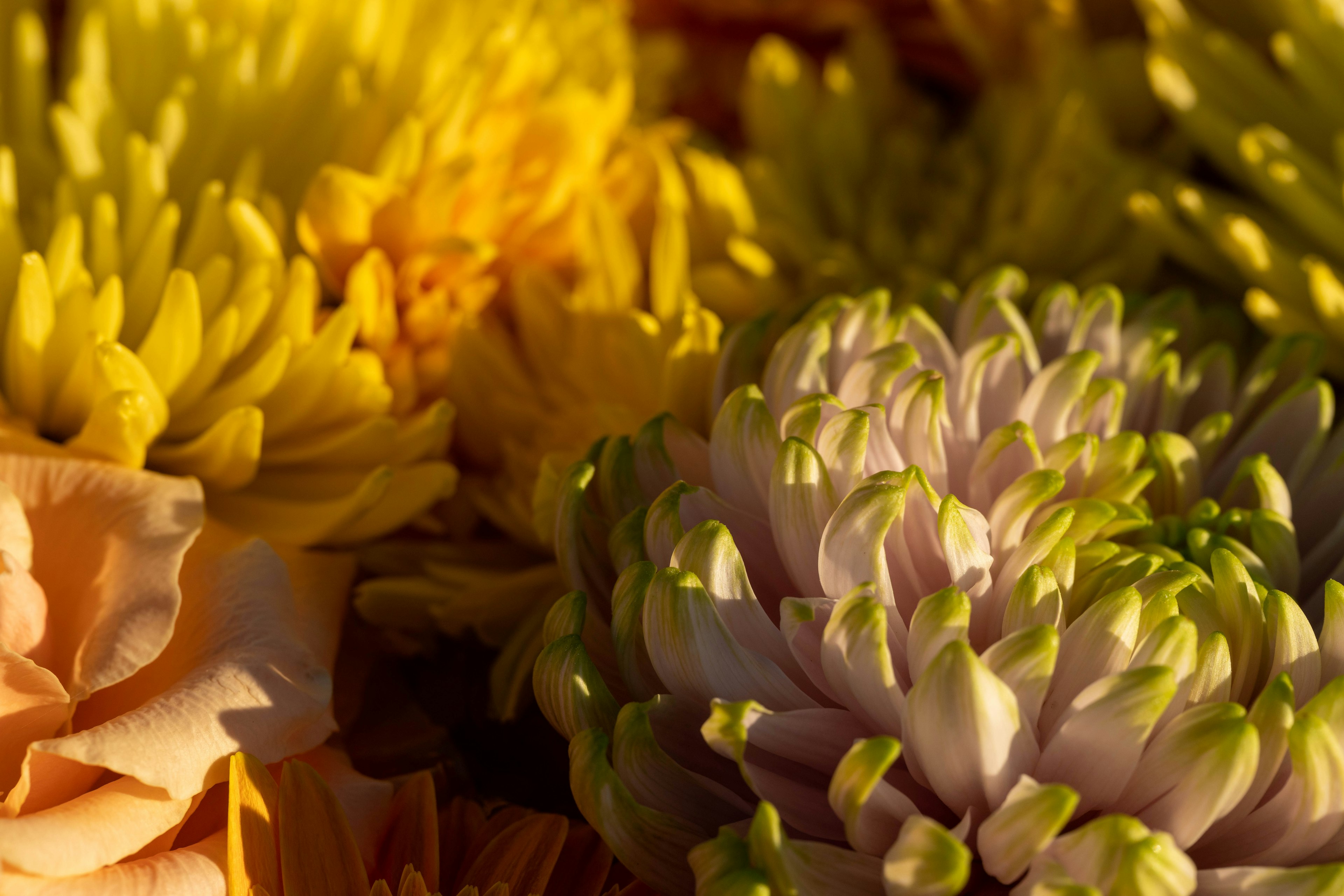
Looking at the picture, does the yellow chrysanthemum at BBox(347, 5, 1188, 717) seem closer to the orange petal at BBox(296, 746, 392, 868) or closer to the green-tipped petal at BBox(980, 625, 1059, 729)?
the orange petal at BBox(296, 746, 392, 868)

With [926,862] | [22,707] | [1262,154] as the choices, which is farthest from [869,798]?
[1262,154]

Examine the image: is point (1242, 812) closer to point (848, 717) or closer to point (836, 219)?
point (848, 717)

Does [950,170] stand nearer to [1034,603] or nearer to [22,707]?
[1034,603]

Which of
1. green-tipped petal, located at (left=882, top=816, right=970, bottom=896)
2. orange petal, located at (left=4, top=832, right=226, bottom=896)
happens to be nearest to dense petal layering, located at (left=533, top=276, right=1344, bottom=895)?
green-tipped petal, located at (left=882, top=816, right=970, bottom=896)

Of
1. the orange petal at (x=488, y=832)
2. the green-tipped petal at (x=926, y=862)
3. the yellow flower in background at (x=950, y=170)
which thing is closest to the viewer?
the green-tipped petal at (x=926, y=862)

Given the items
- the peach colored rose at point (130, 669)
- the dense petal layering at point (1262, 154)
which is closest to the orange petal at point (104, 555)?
the peach colored rose at point (130, 669)

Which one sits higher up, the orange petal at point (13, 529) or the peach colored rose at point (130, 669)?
the orange petal at point (13, 529)

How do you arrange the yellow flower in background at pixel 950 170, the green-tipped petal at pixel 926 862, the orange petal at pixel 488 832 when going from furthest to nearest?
1. the yellow flower in background at pixel 950 170
2. the orange petal at pixel 488 832
3. the green-tipped petal at pixel 926 862

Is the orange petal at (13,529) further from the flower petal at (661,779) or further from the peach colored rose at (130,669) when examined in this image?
the flower petal at (661,779)
